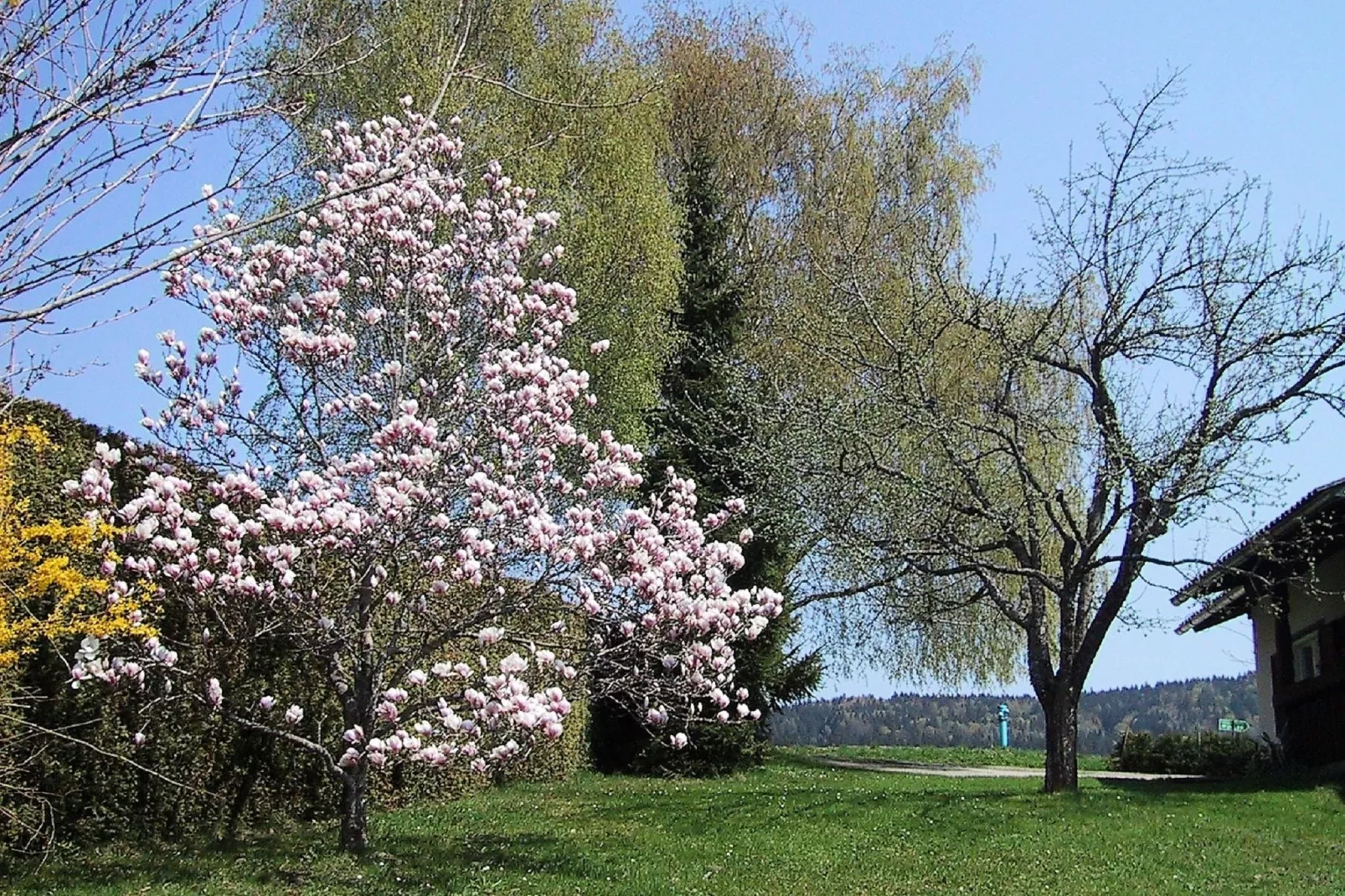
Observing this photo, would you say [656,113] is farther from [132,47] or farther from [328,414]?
[132,47]

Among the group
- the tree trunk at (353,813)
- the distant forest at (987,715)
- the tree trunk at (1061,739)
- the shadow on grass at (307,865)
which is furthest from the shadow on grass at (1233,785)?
the distant forest at (987,715)

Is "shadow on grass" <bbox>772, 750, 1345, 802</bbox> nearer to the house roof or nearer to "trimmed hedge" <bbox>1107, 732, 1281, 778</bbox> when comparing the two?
the house roof

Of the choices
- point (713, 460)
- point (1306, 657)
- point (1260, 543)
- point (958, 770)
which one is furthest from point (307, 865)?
point (1306, 657)

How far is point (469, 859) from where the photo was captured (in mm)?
8547

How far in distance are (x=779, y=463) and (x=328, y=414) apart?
6.35 metres

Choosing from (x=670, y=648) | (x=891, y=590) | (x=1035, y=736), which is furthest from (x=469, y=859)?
(x=1035, y=736)

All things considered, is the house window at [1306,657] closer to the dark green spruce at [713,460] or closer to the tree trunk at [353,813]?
the dark green spruce at [713,460]

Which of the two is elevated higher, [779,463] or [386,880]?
[779,463]

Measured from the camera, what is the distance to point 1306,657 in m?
20.7

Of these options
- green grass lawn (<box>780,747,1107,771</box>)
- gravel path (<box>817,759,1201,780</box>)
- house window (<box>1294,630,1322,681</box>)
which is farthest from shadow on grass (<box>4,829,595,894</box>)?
house window (<box>1294,630,1322,681</box>)

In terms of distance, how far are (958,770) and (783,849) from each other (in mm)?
12131

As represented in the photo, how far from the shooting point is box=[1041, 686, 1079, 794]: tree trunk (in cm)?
1330

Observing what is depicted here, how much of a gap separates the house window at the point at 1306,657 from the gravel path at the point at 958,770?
2.55 metres

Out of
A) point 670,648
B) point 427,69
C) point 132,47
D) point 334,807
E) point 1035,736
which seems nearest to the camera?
point 132,47
